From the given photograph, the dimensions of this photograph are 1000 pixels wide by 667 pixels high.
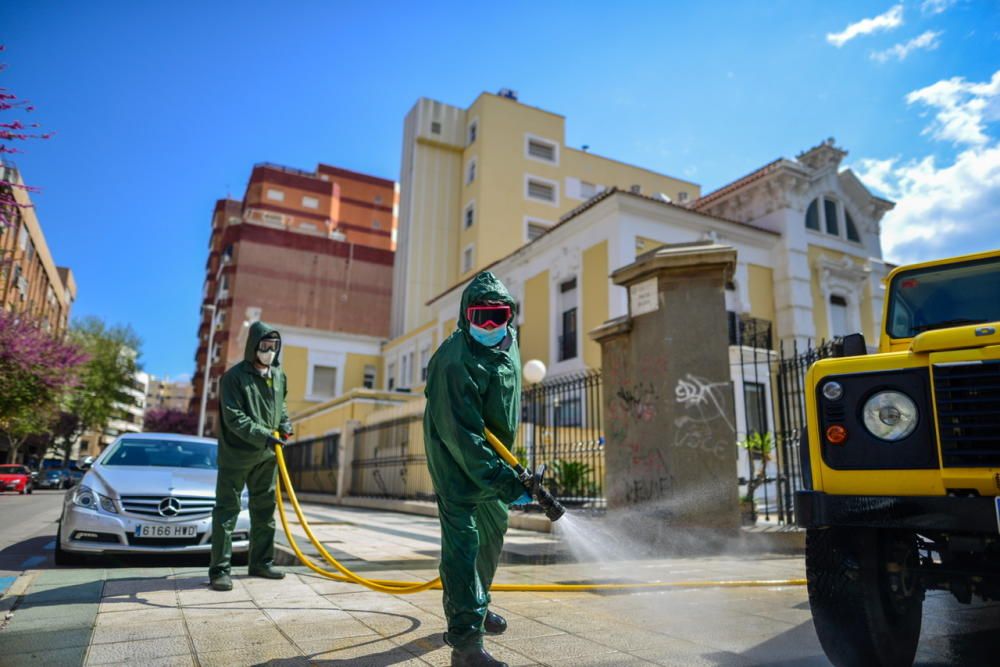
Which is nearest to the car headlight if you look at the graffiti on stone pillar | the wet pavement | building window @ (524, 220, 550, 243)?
the wet pavement

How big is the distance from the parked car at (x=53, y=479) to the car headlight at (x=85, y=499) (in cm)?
3264

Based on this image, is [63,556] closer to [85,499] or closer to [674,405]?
[85,499]

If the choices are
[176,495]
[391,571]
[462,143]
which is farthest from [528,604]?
[462,143]

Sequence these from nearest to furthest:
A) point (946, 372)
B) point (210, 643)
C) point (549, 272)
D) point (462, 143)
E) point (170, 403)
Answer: point (946, 372) < point (210, 643) < point (549, 272) < point (462, 143) < point (170, 403)

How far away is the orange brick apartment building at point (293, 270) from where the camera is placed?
46375mm

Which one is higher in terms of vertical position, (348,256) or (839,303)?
(348,256)

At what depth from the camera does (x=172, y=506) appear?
21.0ft

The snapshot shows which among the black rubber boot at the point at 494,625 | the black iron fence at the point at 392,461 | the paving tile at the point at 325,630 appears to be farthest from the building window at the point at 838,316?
the paving tile at the point at 325,630

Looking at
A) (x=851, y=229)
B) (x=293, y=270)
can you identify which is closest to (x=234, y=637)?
(x=851, y=229)

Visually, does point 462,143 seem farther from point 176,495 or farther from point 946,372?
point 946,372

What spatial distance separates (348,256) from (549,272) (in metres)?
28.8

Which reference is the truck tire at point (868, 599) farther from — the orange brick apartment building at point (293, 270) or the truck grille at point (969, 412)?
the orange brick apartment building at point (293, 270)

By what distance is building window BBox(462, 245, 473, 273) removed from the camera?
34.8m

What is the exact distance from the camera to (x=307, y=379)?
127 feet
